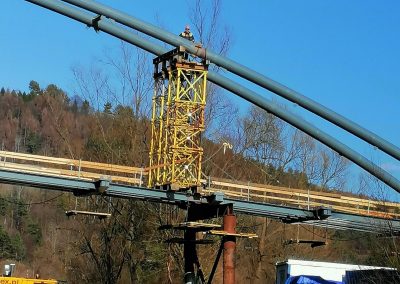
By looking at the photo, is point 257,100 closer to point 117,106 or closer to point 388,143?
point 388,143

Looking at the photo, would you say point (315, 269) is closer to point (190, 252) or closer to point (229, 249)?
point (229, 249)

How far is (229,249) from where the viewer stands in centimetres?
2773

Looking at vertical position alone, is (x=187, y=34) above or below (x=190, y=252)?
above

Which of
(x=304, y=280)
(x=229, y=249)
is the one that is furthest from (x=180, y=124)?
(x=304, y=280)

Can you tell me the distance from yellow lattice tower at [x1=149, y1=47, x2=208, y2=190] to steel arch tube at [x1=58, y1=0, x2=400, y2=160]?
664mm

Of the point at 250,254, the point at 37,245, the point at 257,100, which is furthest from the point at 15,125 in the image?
the point at 257,100

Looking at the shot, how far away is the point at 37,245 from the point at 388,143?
75.5m

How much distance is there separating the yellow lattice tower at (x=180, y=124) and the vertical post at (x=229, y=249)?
6.57 feet

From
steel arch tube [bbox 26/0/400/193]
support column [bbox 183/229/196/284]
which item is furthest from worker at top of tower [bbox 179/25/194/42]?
support column [bbox 183/229/196/284]

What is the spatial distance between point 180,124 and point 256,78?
4.34 m

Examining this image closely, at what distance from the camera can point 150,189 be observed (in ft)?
90.1

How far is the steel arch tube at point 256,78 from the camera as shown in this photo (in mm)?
26547

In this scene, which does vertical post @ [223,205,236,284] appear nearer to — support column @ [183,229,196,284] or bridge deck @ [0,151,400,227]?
bridge deck @ [0,151,400,227]


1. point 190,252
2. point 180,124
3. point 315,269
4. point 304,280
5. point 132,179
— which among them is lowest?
point 304,280
